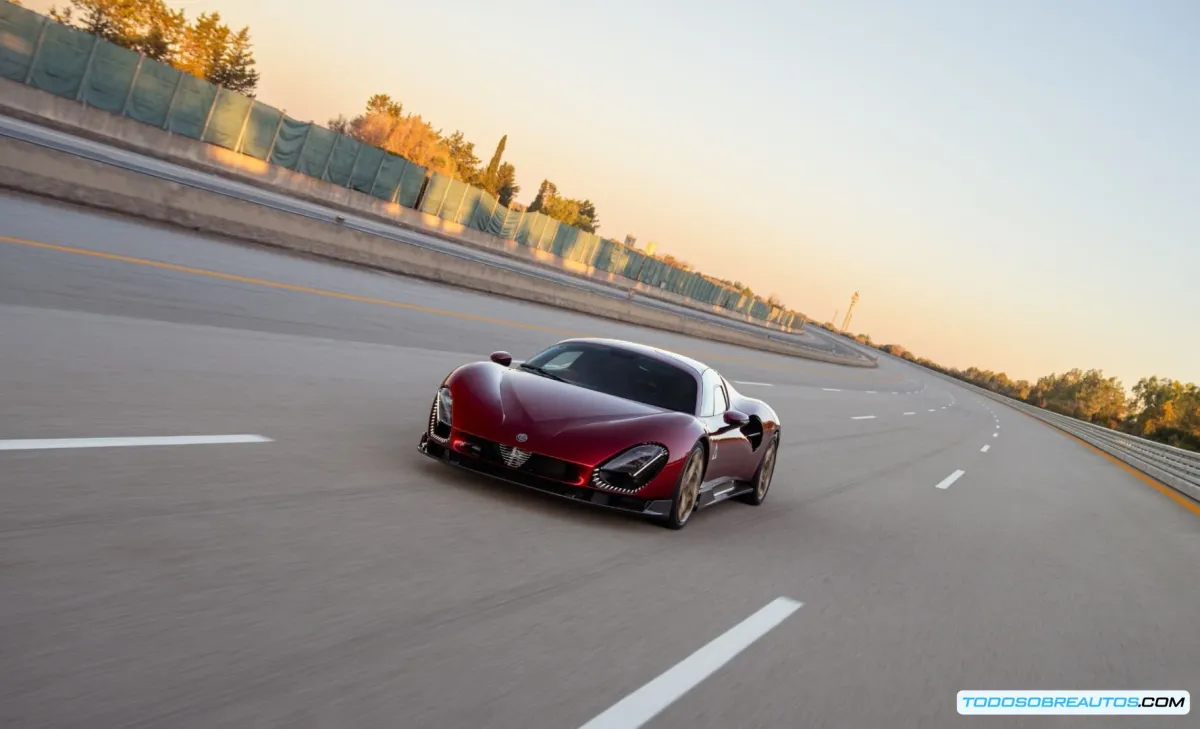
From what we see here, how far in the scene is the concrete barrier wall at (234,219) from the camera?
54.2 ft

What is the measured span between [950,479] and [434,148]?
123 metres

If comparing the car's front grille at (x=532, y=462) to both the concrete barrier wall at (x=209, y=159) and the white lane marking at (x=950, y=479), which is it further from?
the concrete barrier wall at (x=209, y=159)

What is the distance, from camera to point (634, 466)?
7227mm

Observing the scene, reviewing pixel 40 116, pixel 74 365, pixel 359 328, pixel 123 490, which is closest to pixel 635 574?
pixel 123 490

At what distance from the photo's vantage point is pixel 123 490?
546cm

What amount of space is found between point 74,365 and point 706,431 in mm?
4770

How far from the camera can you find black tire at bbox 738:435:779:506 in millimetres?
9656

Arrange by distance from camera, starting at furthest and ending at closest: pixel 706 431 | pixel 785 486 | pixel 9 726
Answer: pixel 785 486, pixel 706 431, pixel 9 726

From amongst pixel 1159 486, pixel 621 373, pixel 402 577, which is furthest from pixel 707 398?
pixel 1159 486

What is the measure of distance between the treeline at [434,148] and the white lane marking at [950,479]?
9827cm

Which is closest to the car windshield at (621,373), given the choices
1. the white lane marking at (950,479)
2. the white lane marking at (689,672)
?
the white lane marking at (689,672)

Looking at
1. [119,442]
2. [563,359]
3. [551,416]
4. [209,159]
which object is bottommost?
[119,442]

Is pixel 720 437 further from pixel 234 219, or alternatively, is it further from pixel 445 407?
pixel 234 219

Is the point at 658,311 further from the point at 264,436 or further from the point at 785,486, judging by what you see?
the point at 264,436
